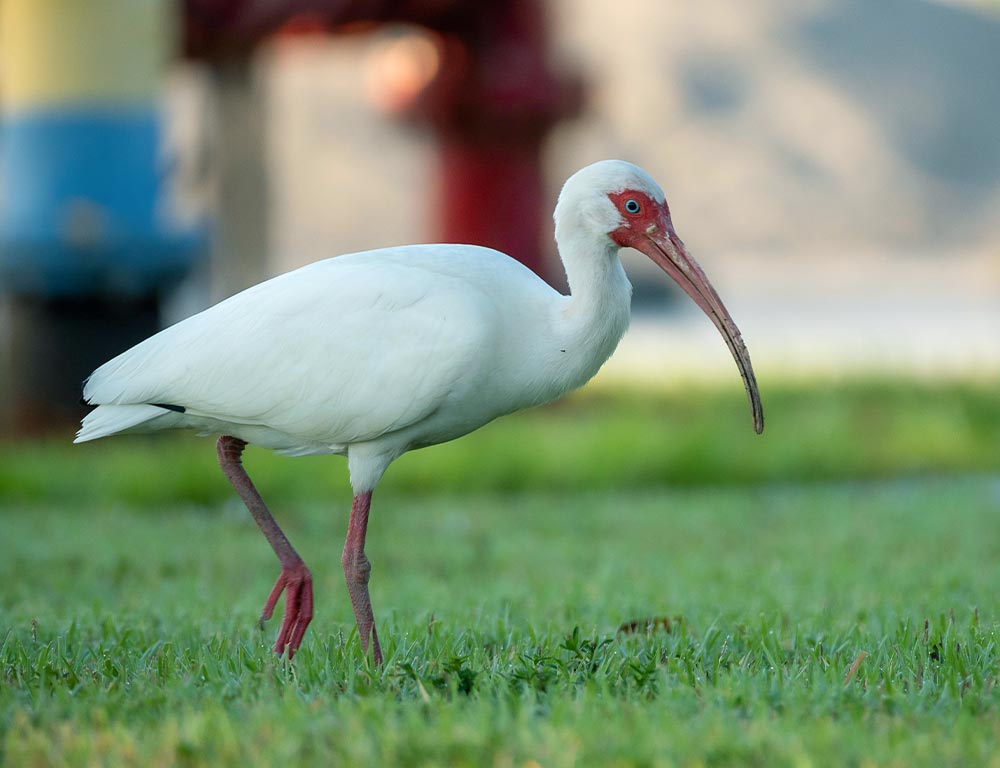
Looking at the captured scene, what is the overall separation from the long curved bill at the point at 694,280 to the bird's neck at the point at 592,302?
118mm

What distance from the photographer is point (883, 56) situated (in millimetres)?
62156

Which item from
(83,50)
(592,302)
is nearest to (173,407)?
(592,302)

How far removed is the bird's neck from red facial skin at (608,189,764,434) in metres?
0.08

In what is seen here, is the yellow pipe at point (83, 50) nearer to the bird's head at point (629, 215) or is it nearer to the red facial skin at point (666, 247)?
the bird's head at point (629, 215)

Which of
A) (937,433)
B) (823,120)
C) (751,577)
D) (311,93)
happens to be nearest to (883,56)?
(823,120)

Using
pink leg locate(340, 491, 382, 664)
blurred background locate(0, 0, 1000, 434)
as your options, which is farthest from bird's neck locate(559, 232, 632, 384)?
blurred background locate(0, 0, 1000, 434)

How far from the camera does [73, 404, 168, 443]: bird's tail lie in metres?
4.80

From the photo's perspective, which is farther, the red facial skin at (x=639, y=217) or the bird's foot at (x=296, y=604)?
the bird's foot at (x=296, y=604)

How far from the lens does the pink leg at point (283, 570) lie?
4.79 meters

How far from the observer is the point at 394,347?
14.8 feet

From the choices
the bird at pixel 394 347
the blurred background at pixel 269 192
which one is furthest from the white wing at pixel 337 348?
the blurred background at pixel 269 192

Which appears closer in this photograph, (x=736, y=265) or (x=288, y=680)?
(x=288, y=680)

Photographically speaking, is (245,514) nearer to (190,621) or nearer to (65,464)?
(65,464)

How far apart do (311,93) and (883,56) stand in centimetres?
2255
